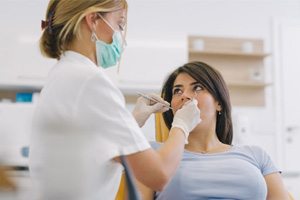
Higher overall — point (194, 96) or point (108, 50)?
point (108, 50)

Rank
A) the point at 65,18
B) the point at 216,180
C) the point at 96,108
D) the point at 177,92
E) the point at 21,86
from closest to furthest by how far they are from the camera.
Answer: the point at 96,108 → the point at 65,18 → the point at 216,180 → the point at 177,92 → the point at 21,86

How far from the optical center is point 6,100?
3.14 metres

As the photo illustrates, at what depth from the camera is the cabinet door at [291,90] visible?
363 centimetres

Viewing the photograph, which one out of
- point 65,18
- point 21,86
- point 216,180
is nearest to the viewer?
point 65,18

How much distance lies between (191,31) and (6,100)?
5.25 ft

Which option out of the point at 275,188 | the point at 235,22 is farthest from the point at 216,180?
the point at 235,22

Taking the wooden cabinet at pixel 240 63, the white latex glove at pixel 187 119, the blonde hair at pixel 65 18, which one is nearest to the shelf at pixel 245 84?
the wooden cabinet at pixel 240 63

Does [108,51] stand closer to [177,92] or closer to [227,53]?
[177,92]

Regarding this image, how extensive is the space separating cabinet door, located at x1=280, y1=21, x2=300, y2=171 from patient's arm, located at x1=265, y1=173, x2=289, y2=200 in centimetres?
213

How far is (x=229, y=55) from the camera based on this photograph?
3.63 m

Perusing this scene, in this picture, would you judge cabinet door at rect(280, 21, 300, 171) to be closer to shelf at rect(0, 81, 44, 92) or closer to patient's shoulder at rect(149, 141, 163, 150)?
shelf at rect(0, 81, 44, 92)

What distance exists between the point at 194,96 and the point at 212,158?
0.84 feet

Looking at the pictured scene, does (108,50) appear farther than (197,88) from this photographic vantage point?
No

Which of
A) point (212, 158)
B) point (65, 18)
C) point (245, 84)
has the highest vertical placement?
point (65, 18)
